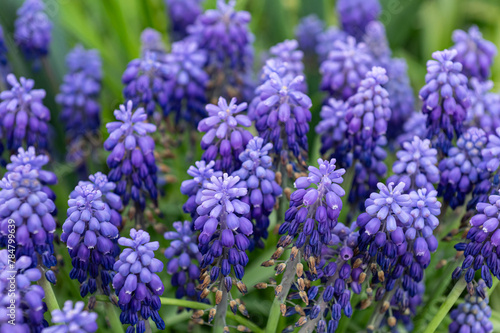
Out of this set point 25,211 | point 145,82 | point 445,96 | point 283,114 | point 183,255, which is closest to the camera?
point 25,211

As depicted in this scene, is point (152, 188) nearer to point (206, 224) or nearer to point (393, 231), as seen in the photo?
point (206, 224)

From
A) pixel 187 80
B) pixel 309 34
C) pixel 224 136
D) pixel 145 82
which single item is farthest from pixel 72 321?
pixel 309 34

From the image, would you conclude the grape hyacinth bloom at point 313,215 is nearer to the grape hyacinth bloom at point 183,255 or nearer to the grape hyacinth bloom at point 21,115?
the grape hyacinth bloom at point 183,255

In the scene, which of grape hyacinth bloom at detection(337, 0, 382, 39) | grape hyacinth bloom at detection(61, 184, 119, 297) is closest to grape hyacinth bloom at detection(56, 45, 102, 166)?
grape hyacinth bloom at detection(61, 184, 119, 297)

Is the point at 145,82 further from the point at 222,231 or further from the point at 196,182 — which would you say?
the point at 222,231

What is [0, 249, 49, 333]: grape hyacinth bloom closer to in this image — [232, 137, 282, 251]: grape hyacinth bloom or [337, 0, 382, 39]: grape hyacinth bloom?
[232, 137, 282, 251]: grape hyacinth bloom

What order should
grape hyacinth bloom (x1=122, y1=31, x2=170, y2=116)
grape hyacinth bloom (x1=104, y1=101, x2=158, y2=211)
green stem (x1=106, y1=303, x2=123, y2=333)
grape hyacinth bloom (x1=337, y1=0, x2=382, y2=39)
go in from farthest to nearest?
grape hyacinth bloom (x1=337, y1=0, x2=382, y2=39)
grape hyacinth bloom (x1=122, y1=31, x2=170, y2=116)
grape hyacinth bloom (x1=104, y1=101, x2=158, y2=211)
green stem (x1=106, y1=303, x2=123, y2=333)

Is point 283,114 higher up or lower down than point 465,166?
higher up
